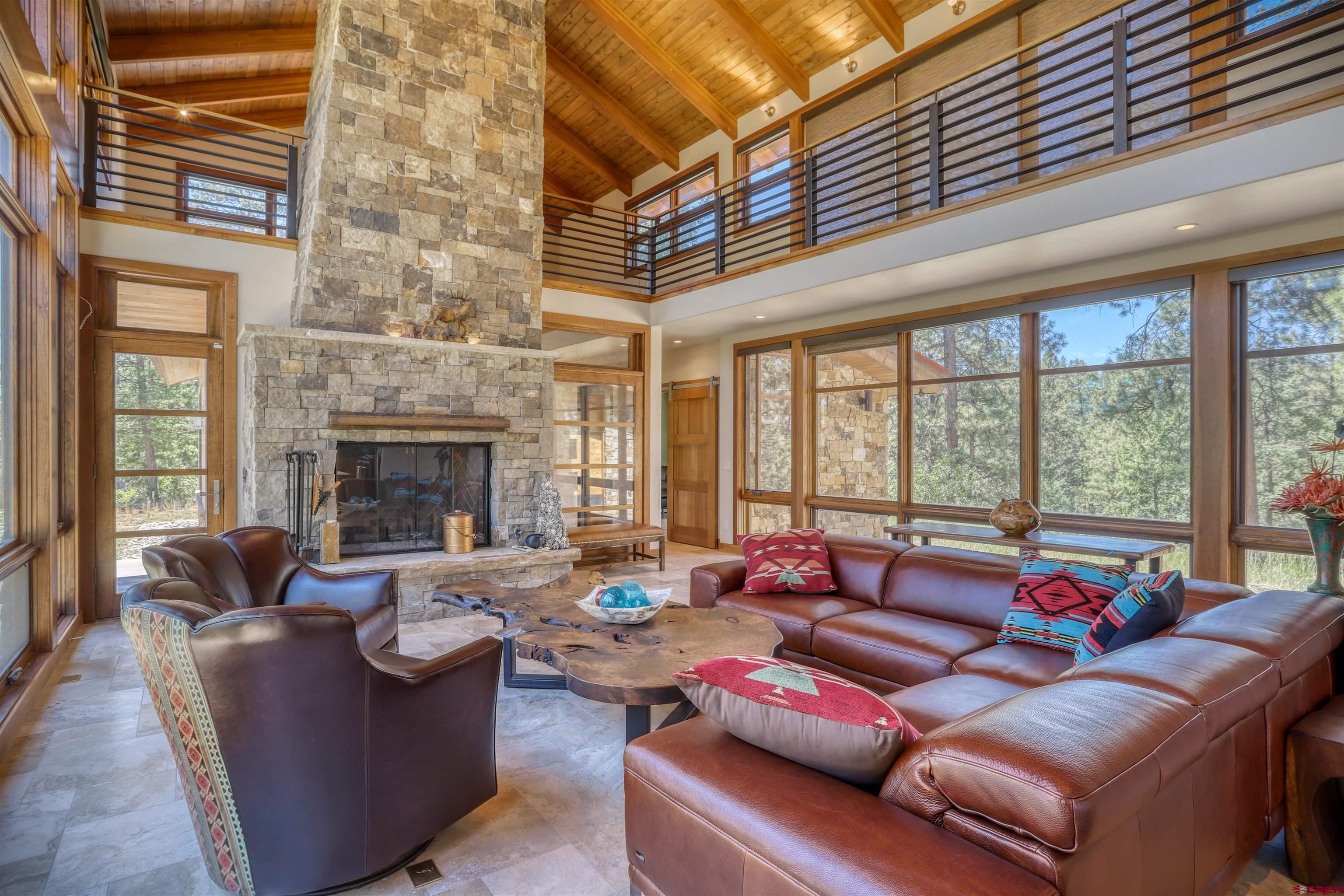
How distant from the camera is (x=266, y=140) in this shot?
4.92 meters

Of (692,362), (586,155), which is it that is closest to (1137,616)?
(692,362)

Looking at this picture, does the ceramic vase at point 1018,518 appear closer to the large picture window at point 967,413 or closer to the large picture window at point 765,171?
the large picture window at point 967,413

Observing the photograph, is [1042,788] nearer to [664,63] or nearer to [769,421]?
[769,421]

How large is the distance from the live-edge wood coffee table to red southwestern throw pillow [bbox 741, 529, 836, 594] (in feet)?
2.25

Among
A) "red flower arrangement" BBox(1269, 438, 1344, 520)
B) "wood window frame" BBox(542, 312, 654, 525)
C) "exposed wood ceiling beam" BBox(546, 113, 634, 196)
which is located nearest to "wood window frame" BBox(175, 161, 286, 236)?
"wood window frame" BBox(542, 312, 654, 525)

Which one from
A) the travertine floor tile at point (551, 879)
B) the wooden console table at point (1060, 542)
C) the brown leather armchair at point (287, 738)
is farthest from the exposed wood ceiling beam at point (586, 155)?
the travertine floor tile at point (551, 879)

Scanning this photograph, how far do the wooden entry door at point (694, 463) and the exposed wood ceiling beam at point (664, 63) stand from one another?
9.75 feet

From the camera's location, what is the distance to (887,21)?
6.11m

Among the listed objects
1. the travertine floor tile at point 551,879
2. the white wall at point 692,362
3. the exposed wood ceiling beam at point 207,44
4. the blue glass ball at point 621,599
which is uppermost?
the exposed wood ceiling beam at point 207,44

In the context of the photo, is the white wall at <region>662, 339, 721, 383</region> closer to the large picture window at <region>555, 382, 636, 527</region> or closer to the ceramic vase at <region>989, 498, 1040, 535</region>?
the large picture window at <region>555, 382, 636, 527</region>

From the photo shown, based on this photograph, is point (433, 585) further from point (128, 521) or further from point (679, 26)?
point (679, 26)

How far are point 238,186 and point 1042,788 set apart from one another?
7758 mm

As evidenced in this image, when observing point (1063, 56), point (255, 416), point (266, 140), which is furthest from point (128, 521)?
point (1063, 56)

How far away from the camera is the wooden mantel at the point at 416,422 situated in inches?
190
